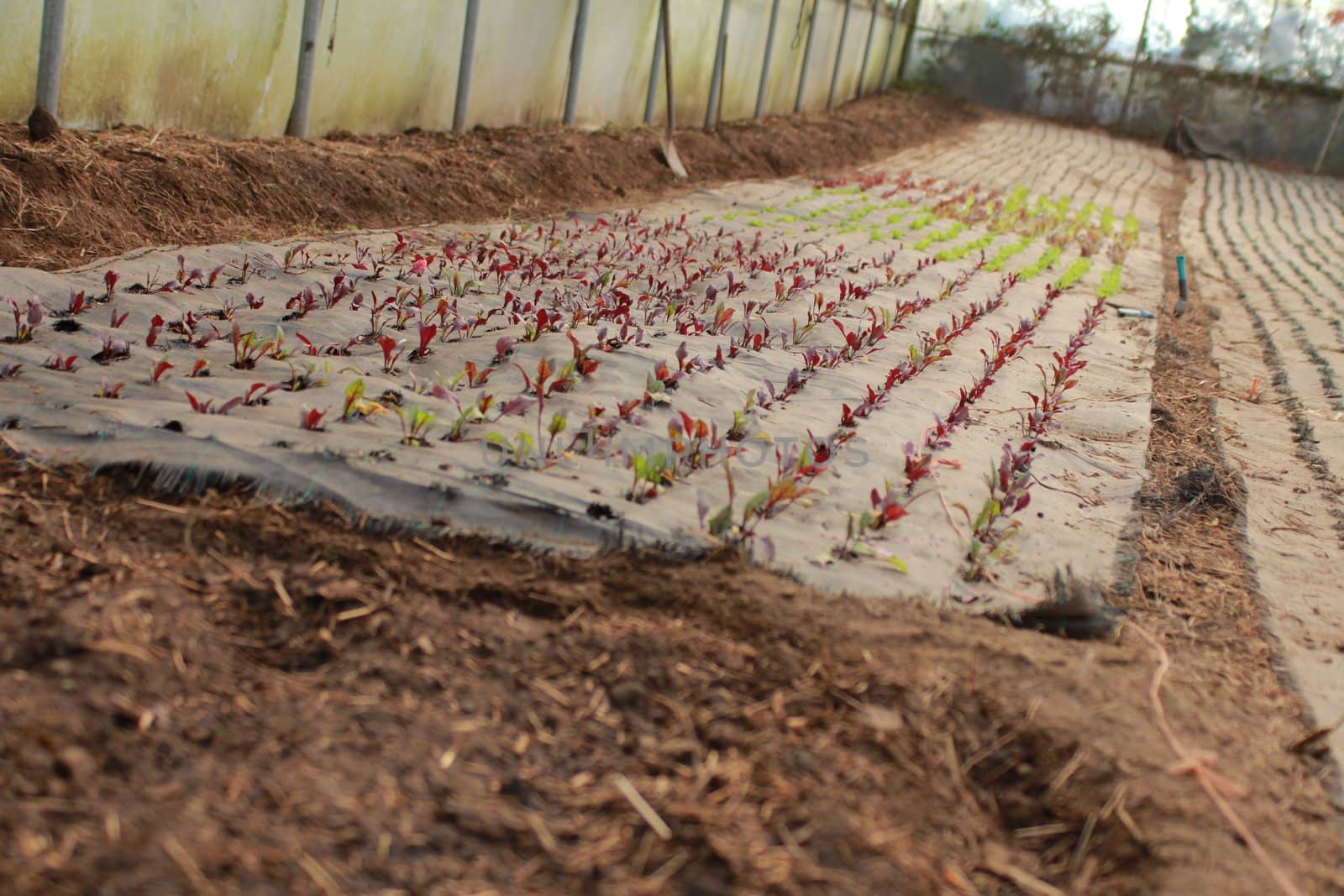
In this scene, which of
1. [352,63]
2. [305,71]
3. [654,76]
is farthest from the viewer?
[654,76]

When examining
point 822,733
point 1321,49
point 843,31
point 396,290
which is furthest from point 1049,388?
point 1321,49

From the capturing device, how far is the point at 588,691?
2.51 m

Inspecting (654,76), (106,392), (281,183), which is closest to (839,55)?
(654,76)

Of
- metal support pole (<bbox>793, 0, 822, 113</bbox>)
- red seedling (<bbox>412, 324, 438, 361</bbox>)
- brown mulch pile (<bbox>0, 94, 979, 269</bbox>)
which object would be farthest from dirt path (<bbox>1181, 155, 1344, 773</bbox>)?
metal support pole (<bbox>793, 0, 822, 113</bbox>)

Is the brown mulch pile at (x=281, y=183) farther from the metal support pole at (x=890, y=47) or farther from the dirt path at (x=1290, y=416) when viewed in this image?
the metal support pole at (x=890, y=47)

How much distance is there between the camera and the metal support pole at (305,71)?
805 cm

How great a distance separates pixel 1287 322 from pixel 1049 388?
169 inches

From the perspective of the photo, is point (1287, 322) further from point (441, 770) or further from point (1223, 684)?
point (441, 770)

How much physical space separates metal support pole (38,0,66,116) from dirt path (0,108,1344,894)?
2.72 meters

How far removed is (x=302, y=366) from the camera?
4160 mm

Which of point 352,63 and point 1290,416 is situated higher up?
point 352,63

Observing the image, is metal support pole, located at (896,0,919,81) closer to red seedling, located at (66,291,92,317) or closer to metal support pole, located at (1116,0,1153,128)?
metal support pole, located at (1116,0,1153,128)

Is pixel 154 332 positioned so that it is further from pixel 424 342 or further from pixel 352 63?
pixel 352 63

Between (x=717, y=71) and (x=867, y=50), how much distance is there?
10186mm
